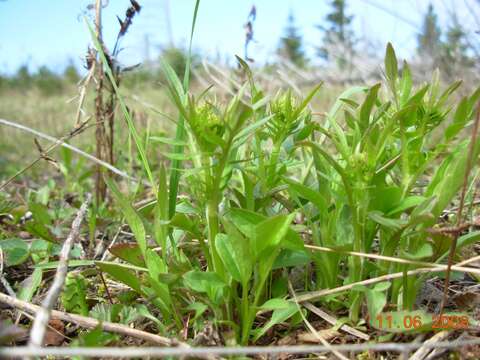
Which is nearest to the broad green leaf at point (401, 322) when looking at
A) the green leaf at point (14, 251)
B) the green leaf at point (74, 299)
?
the green leaf at point (74, 299)

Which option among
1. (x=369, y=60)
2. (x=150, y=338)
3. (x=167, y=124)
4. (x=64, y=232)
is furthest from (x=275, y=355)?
(x=369, y=60)

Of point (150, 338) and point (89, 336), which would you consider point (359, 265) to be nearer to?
point (150, 338)

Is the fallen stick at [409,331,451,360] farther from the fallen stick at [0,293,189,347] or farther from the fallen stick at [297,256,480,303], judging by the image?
the fallen stick at [0,293,189,347]

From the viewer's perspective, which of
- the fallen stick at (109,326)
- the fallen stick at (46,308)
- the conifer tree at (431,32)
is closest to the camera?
the fallen stick at (46,308)

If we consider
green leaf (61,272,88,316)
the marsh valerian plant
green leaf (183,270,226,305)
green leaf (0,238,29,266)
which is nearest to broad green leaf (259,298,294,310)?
the marsh valerian plant

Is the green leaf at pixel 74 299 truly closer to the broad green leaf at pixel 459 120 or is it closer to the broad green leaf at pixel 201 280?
the broad green leaf at pixel 201 280

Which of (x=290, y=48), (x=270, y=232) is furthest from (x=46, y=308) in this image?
(x=290, y=48)

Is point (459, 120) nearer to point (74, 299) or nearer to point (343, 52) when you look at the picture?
point (74, 299)
